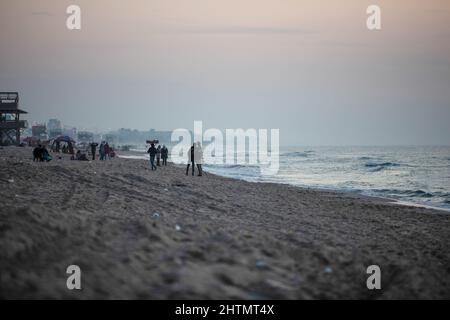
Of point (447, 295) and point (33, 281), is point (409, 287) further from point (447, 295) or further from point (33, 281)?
point (33, 281)

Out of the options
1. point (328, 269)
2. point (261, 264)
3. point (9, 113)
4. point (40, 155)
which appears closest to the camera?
point (261, 264)

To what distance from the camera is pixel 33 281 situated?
4602 mm

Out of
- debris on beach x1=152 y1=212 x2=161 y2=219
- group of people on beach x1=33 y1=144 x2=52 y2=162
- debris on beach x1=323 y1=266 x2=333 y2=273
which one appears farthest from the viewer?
group of people on beach x1=33 y1=144 x2=52 y2=162

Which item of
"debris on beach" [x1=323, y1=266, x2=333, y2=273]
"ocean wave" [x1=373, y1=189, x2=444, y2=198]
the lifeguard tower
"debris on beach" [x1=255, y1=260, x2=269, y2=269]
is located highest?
the lifeguard tower

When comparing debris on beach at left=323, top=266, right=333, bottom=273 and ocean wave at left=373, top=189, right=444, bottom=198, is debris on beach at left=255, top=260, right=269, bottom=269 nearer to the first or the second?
debris on beach at left=323, top=266, right=333, bottom=273

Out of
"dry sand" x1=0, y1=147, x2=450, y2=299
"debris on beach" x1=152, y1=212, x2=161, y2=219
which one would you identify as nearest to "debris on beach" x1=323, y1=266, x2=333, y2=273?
"dry sand" x1=0, y1=147, x2=450, y2=299

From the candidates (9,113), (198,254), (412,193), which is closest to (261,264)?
(198,254)

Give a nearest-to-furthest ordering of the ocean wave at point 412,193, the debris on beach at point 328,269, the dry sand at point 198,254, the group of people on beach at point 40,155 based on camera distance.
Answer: the dry sand at point 198,254 < the debris on beach at point 328,269 < the ocean wave at point 412,193 < the group of people on beach at point 40,155

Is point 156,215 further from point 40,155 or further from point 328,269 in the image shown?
point 40,155

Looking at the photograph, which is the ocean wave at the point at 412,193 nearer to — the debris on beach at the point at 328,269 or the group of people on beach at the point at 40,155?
the debris on beach at the point at 328,269

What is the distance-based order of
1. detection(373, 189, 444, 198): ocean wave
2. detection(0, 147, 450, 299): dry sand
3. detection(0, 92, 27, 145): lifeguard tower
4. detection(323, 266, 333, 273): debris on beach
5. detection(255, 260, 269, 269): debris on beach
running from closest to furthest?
detection(0, 147, 450, 299): dry sand
detection(255, 260, 269, 269): debris on beach
detection(323, 266, 333, 273): debris on beach
detection(373, 189, 444, 198): ocean wave
detection(0, 92, 27, 145): lifeguard tower

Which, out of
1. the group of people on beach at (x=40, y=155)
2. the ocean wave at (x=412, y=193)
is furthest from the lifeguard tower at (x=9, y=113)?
the ocean wave at (x=412, y=193)

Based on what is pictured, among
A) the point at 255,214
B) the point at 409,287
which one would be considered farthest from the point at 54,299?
the point at 255,214
